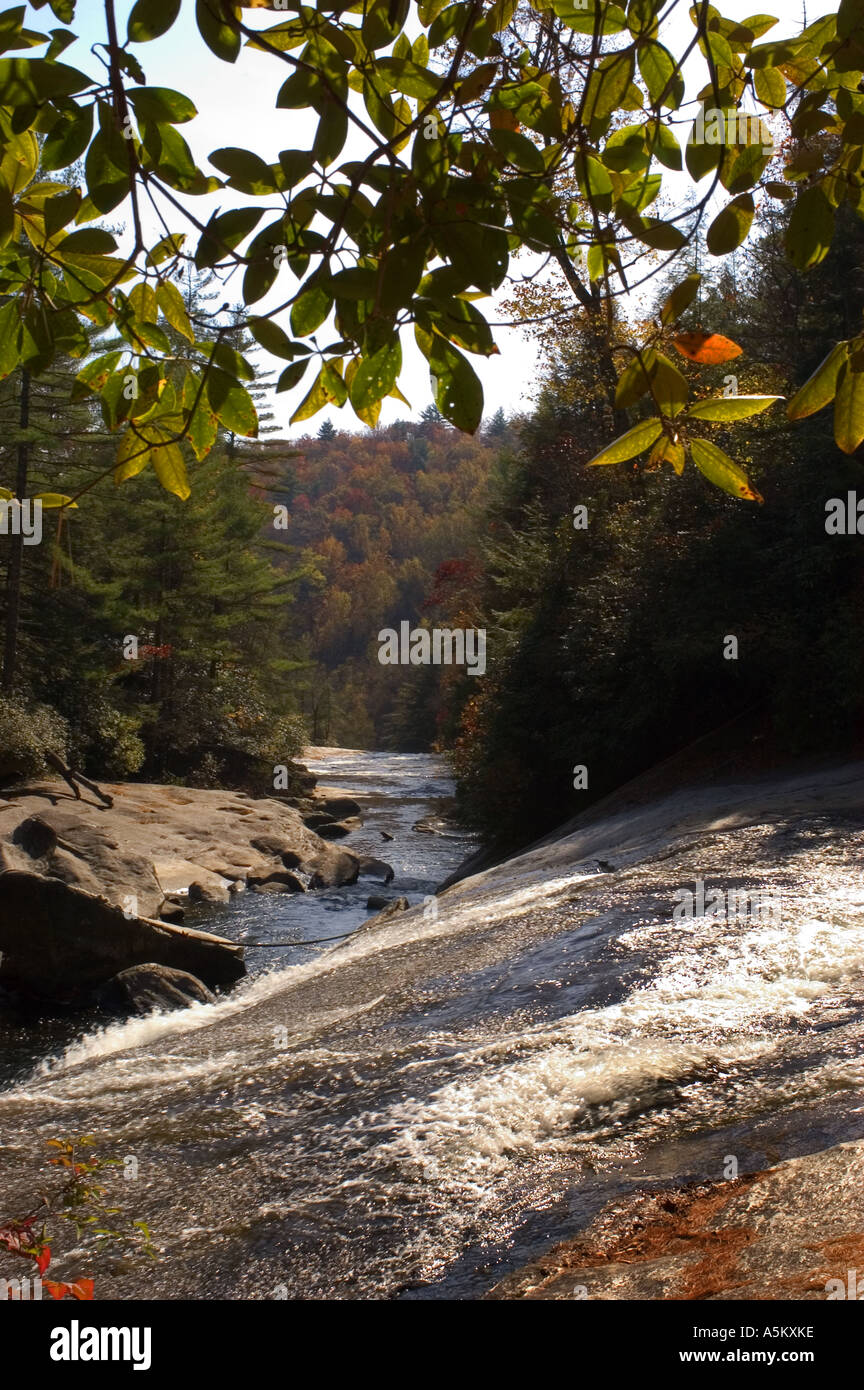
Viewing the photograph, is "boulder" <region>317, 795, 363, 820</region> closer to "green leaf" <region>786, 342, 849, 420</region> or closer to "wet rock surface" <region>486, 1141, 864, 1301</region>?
"wet rock surface" <region>486, 1141, 864, 1301</region>

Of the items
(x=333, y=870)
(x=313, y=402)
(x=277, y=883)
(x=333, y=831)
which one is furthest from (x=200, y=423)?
(x=333, y=831)

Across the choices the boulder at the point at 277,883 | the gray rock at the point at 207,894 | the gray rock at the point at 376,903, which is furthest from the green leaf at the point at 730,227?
the boulder at the point at 277,883

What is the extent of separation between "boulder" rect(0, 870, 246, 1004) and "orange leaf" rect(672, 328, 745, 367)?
33.0 feet

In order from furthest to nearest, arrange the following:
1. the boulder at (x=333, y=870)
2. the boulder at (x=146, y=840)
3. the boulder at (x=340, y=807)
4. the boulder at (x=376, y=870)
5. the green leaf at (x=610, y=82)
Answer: the boulder at (x=340, y=807) < the boulder at (x=376, y=870) < the boulder at (x=333, y=870) < the boulder at (x=146, y=840) < the green leaf at (x=610, y=82)

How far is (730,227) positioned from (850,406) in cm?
40

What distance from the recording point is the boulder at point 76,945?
420 inches

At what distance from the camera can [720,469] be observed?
5.79 ft

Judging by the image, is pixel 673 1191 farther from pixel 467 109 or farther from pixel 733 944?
pixel 467 109

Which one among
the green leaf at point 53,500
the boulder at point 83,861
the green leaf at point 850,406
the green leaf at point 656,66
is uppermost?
the green leaf at point 656,66

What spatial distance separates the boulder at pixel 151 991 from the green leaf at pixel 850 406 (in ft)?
30.8

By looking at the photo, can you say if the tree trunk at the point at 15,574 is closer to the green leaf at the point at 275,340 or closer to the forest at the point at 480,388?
the forest at the point at 480,388

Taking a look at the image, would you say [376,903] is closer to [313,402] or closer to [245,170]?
[313,402]

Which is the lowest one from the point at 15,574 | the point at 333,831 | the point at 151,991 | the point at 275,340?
the point at 333,831

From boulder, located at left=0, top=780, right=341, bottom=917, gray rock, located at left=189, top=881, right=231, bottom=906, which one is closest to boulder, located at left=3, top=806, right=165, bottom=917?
boulder, located at left=0, top=780, right=341, bottom=917
